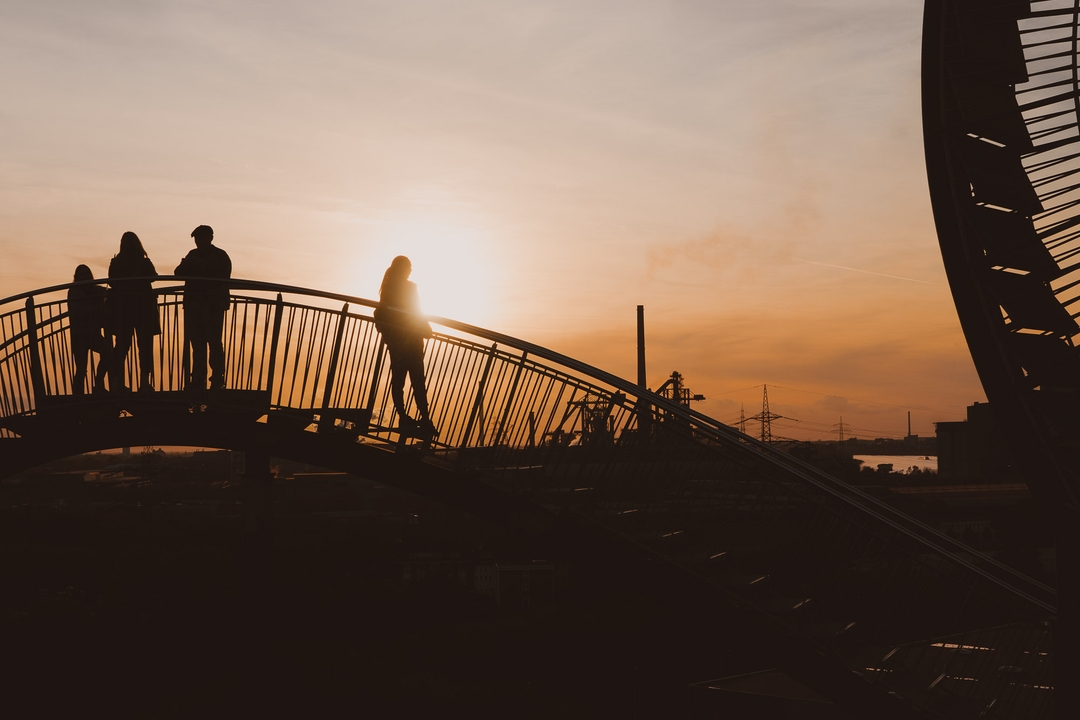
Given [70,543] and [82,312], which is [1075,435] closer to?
[82,312]

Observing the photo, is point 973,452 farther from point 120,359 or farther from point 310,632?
A: point 120,359

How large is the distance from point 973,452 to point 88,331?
112 m

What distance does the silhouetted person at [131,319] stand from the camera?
535 inches

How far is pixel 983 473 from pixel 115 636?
7648 cm

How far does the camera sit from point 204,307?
43.2ft

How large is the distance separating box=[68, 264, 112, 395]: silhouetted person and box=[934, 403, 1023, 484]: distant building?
253ft

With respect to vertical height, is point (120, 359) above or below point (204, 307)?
below

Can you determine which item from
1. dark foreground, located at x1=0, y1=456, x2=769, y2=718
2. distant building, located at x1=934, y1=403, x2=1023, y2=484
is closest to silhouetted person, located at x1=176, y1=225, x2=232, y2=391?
dark foreground, located at x1=0, y1=456, x2=769, y2=718

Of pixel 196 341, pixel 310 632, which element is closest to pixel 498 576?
pixel 310 632

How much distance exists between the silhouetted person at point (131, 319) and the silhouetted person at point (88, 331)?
0.46ft

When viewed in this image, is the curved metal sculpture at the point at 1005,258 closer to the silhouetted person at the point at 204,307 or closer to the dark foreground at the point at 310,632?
the dark foreground at the point at 310,632

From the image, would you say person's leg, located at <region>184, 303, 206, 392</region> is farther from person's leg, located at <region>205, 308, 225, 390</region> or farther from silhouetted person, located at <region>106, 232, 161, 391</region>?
silhouetted person, located at <region>106, 232, 161, 391</region>

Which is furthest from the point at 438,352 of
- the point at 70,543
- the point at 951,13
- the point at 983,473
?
the point at 983,473

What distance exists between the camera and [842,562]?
11.3 meters
